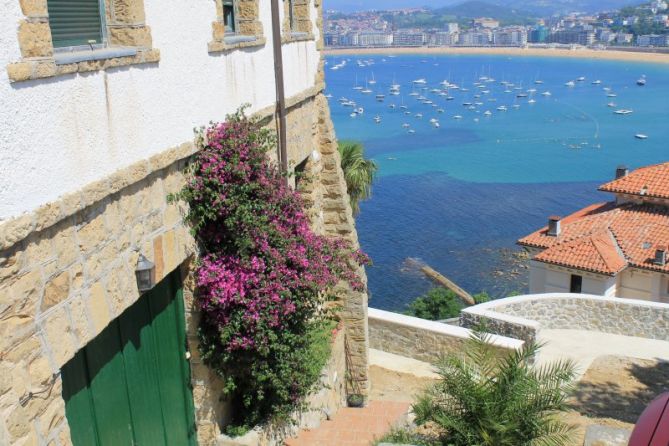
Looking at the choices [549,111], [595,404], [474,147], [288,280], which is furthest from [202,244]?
[549,111]

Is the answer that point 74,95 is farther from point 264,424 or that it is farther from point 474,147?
point 474,147

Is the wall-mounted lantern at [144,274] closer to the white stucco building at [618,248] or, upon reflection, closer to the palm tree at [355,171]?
the palm tree at [355,171]

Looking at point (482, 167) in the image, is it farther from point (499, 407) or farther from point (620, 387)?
point (499, 407)

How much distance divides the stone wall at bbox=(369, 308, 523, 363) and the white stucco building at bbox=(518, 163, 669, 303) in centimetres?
1296

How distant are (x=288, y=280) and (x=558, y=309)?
11.3 meters

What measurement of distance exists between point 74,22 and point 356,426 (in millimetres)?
6710

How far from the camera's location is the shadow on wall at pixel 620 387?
11727 millimetres

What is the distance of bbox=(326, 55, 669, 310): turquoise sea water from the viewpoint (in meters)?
48.8

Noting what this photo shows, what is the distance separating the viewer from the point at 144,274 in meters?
5.35

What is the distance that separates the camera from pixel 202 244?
6695 millimetres

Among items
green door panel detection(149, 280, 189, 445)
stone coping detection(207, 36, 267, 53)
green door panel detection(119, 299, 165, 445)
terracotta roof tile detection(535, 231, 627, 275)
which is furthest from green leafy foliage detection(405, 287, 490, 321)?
green door panel detection(119, 299, 165, 445)

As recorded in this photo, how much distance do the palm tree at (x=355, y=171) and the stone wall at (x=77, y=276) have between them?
13.0m

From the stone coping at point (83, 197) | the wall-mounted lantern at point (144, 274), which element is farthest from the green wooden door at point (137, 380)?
the stone coping at point (83, 197)

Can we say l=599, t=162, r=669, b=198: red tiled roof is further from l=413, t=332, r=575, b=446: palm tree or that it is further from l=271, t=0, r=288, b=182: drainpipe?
l=271, t=0, r=288, b=182: drainpipe
